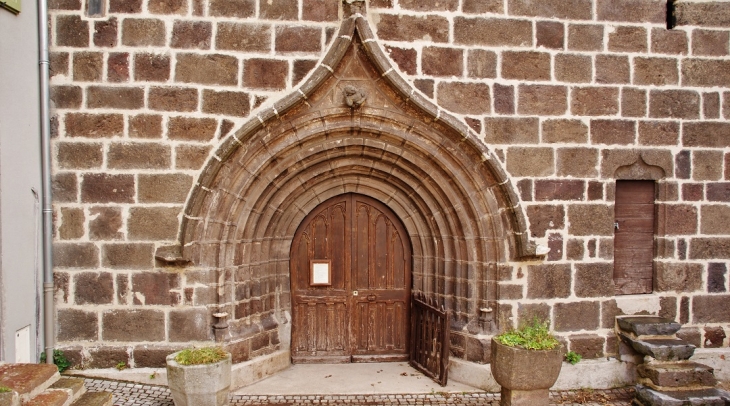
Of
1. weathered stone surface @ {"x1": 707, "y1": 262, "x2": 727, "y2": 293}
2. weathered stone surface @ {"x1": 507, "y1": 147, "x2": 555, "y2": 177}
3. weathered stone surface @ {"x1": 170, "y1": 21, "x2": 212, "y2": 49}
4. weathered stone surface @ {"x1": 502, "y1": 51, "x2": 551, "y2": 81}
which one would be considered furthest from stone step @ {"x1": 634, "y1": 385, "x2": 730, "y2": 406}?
weathered stone surface @ {"x1": 170, "y1": 21, "x2": 212, "y2": 49}

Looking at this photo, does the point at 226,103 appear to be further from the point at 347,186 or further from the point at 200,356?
the point at 200,356

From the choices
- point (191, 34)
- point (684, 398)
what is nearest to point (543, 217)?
point (684, 398)

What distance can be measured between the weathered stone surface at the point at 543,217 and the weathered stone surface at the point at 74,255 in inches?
179

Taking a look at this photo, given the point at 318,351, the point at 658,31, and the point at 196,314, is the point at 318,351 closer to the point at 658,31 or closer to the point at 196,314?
the point at 196,314

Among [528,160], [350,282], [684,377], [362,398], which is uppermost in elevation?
[528,160]

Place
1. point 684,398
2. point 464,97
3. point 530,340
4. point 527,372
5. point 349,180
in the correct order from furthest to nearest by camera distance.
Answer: point 349,180
point 464,97
point 684,398
point 530,340
point 527,372

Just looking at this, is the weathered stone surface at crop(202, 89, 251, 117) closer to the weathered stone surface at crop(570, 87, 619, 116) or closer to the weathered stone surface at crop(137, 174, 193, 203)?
the weathered stone surface at crop(137, 174, 193, 203)

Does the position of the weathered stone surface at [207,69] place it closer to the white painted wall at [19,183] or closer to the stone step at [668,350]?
the white painted wall at [19,183]

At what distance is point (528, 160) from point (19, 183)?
16.5 feet

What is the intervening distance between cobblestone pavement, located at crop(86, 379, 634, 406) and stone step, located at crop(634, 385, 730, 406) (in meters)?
0.29

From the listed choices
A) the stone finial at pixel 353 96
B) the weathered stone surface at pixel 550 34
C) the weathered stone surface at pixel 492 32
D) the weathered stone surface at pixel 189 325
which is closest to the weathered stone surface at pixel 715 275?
the weathered stone surface at pixel 550 34

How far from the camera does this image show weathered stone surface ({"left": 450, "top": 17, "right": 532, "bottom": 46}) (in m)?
5.34

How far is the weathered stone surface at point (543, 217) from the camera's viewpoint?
547 cm

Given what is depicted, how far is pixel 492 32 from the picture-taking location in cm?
537
